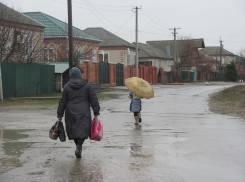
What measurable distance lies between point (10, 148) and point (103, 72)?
27205mm

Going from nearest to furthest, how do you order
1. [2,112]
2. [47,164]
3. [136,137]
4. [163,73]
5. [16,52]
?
[47,164] < [136,137] < [2,112] < [16,52] < [163,73]

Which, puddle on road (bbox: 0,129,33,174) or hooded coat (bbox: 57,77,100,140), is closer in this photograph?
puddle on road (bbox: 0,129,33,174)

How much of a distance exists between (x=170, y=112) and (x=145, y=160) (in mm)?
8632

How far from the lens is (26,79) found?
71.1ft

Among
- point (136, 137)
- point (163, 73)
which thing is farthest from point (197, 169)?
point (163, 73)

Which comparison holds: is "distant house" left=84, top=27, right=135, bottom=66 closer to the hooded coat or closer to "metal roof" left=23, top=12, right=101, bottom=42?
"metal roof" left=23, top=12, right=101, bottom=42

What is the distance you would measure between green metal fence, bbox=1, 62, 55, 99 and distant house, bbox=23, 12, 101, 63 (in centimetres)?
839

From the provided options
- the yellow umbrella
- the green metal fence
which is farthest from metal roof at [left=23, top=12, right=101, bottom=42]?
the yellow umbrella

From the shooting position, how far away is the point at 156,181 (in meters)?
5.62

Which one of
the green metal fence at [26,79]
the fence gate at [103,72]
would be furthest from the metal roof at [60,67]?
the fence gate at [103,72]

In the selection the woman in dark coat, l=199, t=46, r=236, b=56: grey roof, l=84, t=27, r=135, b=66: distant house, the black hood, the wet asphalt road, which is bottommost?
the wet asphalt road

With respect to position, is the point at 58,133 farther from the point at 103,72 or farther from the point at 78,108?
the point at 103,72

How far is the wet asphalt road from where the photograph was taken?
593cm

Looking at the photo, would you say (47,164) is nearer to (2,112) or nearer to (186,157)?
(186,157)
